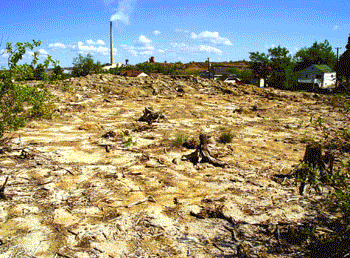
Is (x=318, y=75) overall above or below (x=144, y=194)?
above

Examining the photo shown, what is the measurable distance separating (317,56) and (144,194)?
65.0 metres

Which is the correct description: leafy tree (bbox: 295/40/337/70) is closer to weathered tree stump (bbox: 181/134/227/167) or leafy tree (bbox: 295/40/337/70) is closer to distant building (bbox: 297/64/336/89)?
distant building (bbox: 297/64/336/89)

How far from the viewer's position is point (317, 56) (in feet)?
196

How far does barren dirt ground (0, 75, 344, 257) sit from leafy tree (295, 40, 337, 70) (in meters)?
58.2

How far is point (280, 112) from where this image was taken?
12742 mm

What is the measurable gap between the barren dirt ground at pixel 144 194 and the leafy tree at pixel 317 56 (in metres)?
58.2

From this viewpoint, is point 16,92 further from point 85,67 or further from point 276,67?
point 276,67

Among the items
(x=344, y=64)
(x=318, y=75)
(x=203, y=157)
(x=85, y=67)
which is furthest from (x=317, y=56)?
(x=203, y=157)

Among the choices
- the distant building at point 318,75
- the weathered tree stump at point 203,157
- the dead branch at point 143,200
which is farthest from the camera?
the distant building at point 318,75

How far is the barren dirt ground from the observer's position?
3.21 m

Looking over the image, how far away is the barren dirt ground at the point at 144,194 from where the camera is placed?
321 cm

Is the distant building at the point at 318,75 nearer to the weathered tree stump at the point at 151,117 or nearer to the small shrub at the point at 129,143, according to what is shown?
the weathered tree stump at the point at 151,117

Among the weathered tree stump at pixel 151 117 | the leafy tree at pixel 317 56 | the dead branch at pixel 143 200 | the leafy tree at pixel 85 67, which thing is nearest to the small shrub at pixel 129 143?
the dead branch at pixel 143 200

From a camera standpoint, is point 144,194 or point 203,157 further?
point 203,157
